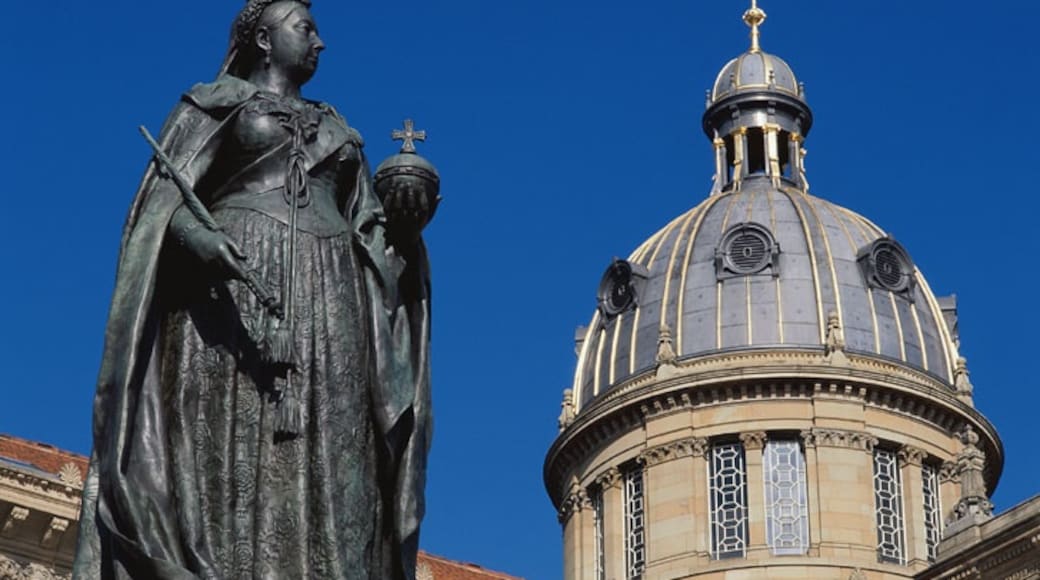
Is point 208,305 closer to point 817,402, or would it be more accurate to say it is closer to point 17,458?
point 17,458

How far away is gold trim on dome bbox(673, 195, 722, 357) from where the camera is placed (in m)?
78.9

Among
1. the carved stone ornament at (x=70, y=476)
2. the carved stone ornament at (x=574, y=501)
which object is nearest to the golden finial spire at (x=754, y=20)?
the carved stone ornament at (x=574, y=501)

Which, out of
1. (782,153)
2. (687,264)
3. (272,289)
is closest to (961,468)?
(687,264)

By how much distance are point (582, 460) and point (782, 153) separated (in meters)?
13.1

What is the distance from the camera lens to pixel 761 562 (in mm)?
76562

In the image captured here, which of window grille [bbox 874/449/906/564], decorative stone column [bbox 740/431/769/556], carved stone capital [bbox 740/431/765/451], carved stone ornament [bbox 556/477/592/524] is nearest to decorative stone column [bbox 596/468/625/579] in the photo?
carved stone ornament [bbox 556/477/592/524]

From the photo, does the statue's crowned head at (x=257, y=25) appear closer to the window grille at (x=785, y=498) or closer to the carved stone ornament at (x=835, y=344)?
the carved stone ornament at (x=835, y=344)

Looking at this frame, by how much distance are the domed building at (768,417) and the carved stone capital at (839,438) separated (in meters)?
0.06

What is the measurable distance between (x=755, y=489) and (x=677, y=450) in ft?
8.21

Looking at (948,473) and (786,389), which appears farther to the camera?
(948,473)

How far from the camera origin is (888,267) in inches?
3164

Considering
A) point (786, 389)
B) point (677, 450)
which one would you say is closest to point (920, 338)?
point (786, 389)

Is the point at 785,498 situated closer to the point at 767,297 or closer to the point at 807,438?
the point at 807,438

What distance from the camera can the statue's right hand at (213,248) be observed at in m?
10.9
